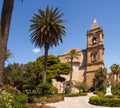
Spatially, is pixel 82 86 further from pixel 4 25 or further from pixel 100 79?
pixel 4 25

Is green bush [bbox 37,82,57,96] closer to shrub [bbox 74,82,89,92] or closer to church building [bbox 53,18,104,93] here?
shrub [bbox 74,82,89,92]

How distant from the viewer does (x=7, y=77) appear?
55469 millimetres

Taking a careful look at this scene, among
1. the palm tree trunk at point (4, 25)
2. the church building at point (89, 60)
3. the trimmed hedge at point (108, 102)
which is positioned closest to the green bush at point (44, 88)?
the trimmed hedge at point (108, 102)

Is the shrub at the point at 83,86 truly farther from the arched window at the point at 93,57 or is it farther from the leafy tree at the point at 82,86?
the arched window at the point at 93,57

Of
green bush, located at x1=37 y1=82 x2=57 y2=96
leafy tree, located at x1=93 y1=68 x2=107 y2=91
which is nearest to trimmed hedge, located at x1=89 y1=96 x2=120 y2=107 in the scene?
green bush, located at x1=37 y1=82 x2=57 y2=96

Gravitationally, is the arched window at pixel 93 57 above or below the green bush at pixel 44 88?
above

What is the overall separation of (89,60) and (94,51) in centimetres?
336

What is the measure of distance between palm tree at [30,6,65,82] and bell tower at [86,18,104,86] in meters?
40.3

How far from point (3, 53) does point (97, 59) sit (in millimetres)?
66573

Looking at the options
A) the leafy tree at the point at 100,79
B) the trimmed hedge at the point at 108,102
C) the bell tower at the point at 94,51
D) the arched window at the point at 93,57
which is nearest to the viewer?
the trimmed hedge at the point at 108,102

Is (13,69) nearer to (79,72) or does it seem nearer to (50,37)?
(50,37)

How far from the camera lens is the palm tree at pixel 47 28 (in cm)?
4109

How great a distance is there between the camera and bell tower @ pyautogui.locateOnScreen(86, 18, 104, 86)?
80.4 metres

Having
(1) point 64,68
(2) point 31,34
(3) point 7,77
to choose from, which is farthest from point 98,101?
(1) point 64,68
